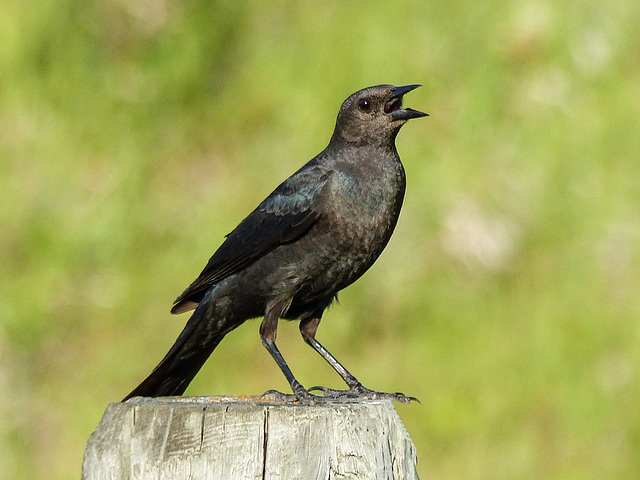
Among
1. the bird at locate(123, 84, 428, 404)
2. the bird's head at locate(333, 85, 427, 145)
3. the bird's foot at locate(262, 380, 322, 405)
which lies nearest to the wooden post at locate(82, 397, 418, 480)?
the bird's foot at locate(262, 380, 322, 405)

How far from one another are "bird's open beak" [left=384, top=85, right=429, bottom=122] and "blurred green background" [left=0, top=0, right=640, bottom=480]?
3657mm

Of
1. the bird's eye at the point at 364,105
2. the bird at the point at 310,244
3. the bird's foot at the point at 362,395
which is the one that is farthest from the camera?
the bird's eye at the point at 364,105

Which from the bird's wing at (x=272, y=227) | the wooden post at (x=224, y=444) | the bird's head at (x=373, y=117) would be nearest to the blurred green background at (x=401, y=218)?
the bird's wing at (x=272, y=227)

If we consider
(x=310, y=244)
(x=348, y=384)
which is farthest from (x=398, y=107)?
(x=348, y=384)

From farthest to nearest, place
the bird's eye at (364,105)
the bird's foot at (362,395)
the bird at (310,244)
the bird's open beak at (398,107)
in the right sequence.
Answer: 1. the bird's eye at (364,105)
2. the bird's open beak at (398,107)
3. the bird at (310,244)
4. the bird's foot at (362,395)

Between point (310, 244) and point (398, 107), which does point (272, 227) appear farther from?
point (398, 107)

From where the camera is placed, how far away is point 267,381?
26.2ft

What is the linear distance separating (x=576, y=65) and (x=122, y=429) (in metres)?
7.63

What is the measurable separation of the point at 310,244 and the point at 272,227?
0.81 ft

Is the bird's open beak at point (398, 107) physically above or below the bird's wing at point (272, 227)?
above

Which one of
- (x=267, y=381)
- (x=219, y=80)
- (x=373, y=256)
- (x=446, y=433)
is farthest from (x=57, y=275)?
(x=373, y=256)

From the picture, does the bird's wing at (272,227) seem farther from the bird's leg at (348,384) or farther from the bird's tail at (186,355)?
the bird's leg at (348,384)

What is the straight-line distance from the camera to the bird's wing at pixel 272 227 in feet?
13.9

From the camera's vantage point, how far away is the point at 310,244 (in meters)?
4.20
